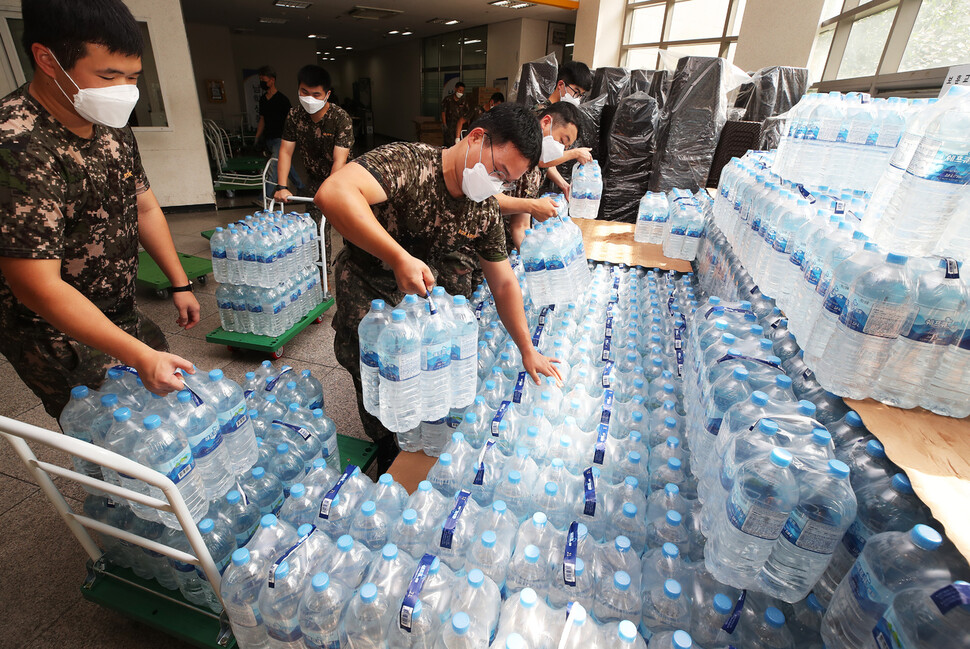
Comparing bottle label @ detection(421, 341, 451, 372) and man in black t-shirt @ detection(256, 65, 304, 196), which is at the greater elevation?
man in black t-shirt @ detection(256, 65, 304, 196)

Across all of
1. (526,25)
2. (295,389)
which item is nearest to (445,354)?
(295,389)

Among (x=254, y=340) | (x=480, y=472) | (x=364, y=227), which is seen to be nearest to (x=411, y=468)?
(x=480, y=472)

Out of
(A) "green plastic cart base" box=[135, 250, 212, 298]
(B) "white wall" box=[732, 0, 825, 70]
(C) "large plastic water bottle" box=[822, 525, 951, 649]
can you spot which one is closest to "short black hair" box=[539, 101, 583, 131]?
(C) "large plastic water bottle" box=[822, 525, 951, 649]

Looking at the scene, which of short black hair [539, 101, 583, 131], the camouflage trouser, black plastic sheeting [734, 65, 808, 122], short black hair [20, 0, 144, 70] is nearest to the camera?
short black hair [20, 0, 144, 70]

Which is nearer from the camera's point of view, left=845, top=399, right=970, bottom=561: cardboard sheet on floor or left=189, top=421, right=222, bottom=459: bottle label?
left=845, top=399, right=970, bottom=561: cardboard sheet on floor

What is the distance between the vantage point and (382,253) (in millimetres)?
1682

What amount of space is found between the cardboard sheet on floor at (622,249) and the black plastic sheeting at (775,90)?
2.06 metres

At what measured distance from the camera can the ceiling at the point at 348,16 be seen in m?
10.2

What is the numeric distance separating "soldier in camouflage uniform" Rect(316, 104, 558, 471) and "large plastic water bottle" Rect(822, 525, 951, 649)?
1320 mm

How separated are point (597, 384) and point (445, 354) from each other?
109 centimetres

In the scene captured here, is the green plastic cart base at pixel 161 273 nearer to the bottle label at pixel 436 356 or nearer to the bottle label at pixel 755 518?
the bottle label at pixel 436 356

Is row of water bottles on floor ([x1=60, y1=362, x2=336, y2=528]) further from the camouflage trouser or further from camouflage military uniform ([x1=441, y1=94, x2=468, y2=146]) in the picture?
camouflage military uniform ([x1=441, y1=94, x2=468, y2=146])

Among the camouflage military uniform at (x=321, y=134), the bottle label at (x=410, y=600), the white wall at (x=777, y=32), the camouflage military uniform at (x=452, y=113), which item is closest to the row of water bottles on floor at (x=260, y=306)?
the camouflage military uniform at (x=321, y=134)

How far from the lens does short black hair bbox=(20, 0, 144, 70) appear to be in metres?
1.35
